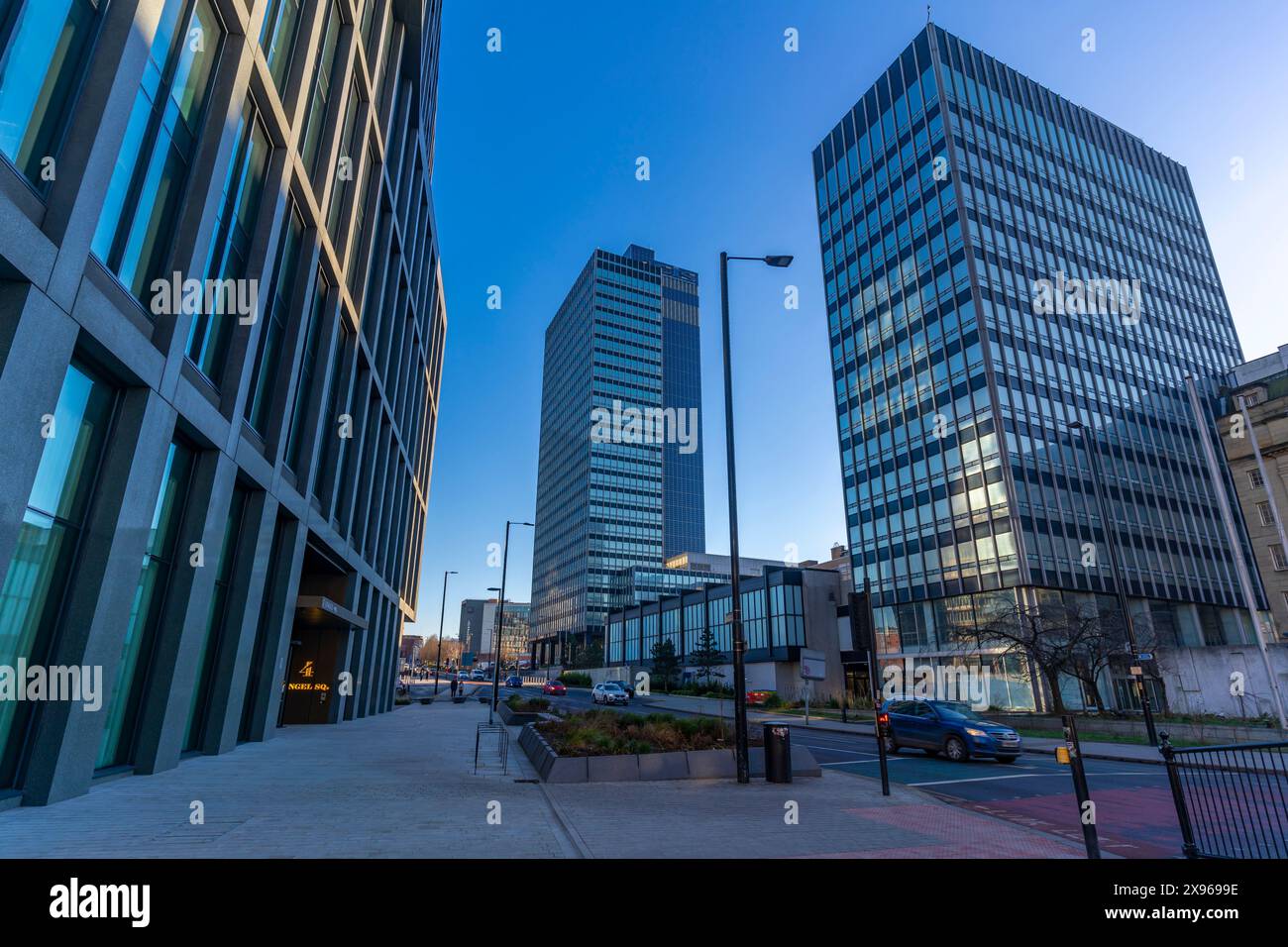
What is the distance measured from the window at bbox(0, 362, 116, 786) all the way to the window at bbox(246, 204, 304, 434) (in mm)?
6720

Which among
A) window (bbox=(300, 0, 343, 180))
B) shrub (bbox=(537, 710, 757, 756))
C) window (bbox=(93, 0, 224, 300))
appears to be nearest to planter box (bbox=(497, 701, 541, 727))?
shrub (bbox=(537, 710, 757, 756))

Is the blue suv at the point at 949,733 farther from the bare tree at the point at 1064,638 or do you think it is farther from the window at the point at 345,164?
the window at the point at 345,164

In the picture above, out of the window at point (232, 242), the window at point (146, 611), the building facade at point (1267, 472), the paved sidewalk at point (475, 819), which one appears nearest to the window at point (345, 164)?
the window at point (232, 242)

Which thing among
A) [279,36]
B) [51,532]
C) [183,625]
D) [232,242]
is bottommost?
[183,625]

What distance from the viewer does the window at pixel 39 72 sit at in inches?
294

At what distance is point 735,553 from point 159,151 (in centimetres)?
1259

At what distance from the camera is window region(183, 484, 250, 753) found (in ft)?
46.4

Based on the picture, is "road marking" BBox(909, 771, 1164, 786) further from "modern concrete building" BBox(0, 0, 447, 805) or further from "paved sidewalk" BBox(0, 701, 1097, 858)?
"modern concrete building" BBox(0, 0, 447, 805)

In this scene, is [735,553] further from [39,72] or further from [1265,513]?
[1265,513]

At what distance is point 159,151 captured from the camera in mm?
Answer: 10805

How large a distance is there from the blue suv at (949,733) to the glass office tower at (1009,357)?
89.4ft

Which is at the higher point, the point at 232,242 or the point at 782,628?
the point at 232,242

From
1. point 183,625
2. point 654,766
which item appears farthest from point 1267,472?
Answer: point 183,625
